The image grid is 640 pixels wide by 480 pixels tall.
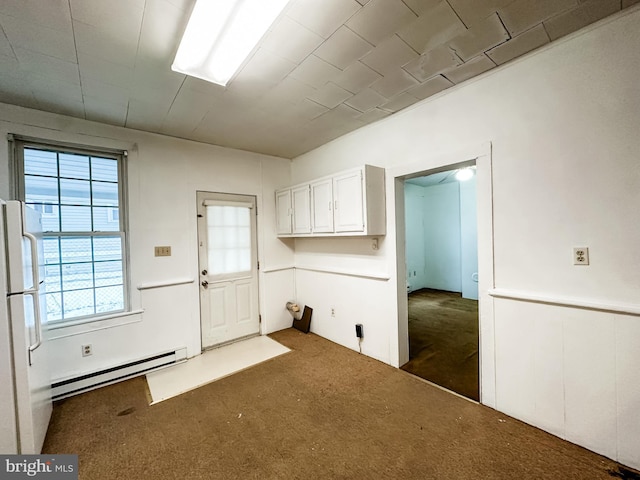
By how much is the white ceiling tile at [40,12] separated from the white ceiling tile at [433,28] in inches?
73.5

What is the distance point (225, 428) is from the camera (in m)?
1.97

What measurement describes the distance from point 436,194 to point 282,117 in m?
5.21

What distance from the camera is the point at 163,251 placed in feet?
9.93

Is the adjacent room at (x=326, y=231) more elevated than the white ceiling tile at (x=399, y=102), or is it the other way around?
the white ceiling tile at (x=399, y=102)

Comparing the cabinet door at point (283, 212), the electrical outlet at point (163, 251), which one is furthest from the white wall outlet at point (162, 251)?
the cabinet door at point (283, 212)

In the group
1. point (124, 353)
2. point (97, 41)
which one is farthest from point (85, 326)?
point (97, 41)

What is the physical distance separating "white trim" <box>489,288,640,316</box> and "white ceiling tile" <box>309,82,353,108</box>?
2.05 m

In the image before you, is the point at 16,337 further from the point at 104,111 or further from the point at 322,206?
the point at 322,206

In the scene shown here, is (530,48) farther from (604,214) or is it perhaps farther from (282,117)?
(282,117)

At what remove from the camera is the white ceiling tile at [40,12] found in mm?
1328

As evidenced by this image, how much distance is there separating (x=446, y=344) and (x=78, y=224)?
4.34 meters

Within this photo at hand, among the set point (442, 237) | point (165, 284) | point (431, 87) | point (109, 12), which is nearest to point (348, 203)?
point (431, 87)

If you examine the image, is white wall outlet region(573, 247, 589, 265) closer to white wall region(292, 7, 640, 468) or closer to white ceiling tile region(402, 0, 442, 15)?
white wall region(292, 7, 640, 468)

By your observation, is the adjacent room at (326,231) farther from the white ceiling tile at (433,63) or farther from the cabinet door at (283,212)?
the cabinet door at (283,212)
